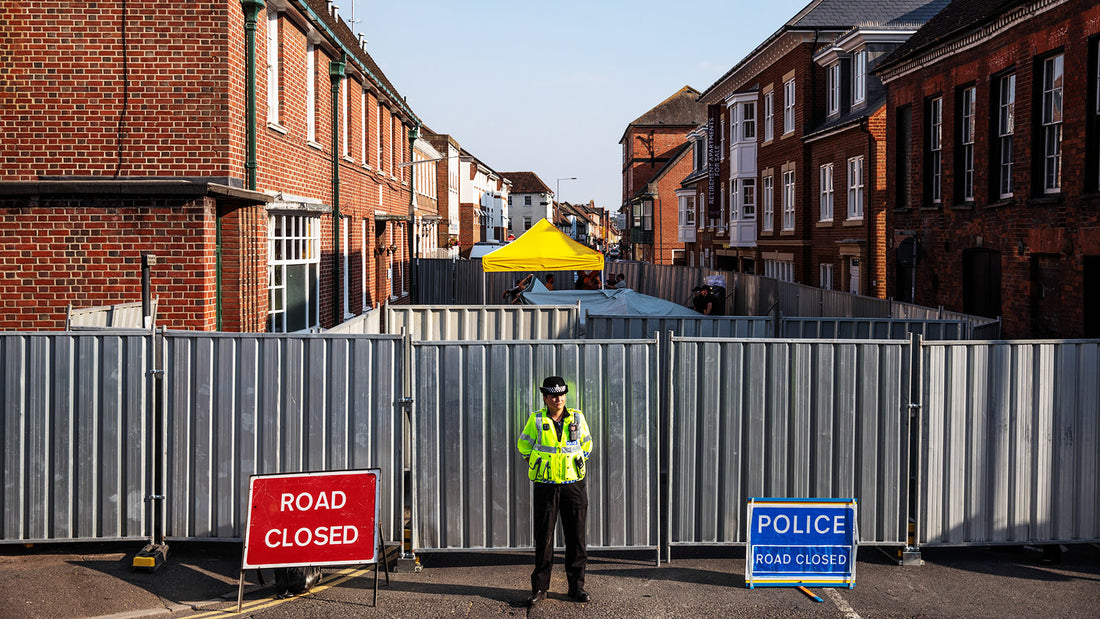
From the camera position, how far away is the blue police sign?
761 centimetres

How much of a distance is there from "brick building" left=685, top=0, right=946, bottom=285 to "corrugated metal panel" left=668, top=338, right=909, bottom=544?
19344mm

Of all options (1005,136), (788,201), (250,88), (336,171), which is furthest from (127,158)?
(788,201)

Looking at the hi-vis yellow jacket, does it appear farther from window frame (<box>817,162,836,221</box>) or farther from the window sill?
window frame (<box>817,162,836,221</box>)

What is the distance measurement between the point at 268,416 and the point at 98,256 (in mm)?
5511

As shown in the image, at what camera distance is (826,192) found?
102 ft

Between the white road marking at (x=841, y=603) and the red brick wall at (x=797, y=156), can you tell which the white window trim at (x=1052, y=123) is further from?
the red brick wall at (x=797, y=156)

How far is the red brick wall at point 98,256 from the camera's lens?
482 inches

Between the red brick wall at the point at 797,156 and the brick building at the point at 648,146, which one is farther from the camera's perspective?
the brick building at the point at 648,146

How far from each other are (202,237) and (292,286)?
3978mm

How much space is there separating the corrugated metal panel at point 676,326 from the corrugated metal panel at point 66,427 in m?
6.25

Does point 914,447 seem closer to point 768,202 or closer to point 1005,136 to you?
point 1005,136

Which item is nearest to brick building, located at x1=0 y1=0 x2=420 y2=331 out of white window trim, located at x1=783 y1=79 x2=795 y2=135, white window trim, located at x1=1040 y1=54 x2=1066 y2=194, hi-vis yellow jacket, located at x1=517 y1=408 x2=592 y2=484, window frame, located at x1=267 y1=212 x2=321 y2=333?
window frame, located at x1=267 y1=212 x2=321 y2=333

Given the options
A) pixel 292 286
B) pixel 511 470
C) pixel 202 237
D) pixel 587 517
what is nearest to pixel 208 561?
pixel 511 470

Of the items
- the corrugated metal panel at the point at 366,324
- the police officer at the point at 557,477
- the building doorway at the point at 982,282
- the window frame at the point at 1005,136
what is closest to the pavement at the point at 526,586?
the police officer at the point at 557,477
